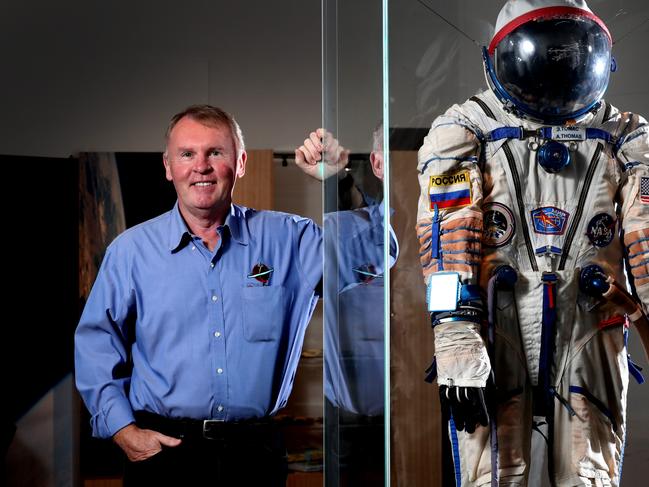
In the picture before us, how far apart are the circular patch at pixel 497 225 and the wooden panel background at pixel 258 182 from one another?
4.30 feet

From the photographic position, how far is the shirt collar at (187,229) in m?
2.50

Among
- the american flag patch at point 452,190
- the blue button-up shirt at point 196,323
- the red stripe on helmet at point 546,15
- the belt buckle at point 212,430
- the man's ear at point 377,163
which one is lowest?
the belt buckle at point 212,430

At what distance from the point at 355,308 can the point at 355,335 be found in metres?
0.06

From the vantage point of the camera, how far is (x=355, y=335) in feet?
5.87

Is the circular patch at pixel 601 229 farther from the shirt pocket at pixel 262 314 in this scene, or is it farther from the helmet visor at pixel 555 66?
the shirt pocket at pixel 262 314

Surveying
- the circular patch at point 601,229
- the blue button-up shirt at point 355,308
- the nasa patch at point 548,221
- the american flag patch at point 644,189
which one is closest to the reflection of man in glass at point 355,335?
the blue button-up shirt at point 355,308

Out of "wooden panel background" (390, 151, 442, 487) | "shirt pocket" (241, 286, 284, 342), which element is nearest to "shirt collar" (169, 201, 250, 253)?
"shirt pocket" (241, 286, 284, 342)

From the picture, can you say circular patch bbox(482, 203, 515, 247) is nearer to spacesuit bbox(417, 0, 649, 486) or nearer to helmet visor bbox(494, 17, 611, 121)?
spacesuit bbox(417, 0, 649, 486)

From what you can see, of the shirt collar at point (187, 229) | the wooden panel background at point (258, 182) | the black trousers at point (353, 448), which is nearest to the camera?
the black trousers at point (353, 448)

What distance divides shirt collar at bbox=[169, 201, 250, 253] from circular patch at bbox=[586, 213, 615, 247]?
107 cm

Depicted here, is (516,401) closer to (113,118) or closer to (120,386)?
(120,386)

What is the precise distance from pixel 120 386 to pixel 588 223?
4.47 feet

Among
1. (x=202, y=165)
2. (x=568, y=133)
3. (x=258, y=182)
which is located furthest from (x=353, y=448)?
(x=258, y=182)

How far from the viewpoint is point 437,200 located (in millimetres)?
1780
